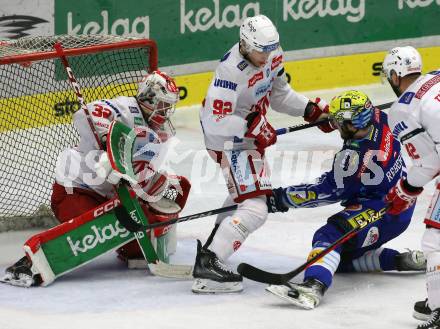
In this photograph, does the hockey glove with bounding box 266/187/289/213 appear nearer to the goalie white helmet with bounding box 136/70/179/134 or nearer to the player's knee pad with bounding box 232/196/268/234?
the player's knee pad with bounding box 232/196/268/234

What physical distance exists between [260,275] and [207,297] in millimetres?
244

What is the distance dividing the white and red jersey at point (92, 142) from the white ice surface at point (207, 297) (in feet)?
1.27

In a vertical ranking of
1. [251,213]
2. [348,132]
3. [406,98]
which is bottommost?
[251,213]

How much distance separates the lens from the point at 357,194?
17.4 ft

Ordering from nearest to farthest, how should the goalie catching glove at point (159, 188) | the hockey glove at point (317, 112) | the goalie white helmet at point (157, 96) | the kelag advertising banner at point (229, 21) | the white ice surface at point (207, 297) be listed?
the white ice surface at point (207, 297) → the goalie white helmet at point (157, 96) → the goalie catching glove at point (159, 188) → the hockey glove at point (317, 112) → the kelag advertising banner at point (229, 21)

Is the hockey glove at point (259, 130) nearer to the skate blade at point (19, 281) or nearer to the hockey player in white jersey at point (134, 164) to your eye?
the hockey player in white jersey at point (134, 164)

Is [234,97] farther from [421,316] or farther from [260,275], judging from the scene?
[421,316]

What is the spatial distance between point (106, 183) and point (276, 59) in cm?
97

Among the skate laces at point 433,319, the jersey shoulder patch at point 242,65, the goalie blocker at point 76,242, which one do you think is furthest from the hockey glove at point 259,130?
the skate laces at point 433,319

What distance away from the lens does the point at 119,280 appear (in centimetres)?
535

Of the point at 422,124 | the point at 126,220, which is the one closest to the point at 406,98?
the point at 422,124

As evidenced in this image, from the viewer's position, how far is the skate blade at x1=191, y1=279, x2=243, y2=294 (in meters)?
5.12

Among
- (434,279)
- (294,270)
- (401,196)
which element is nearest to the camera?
(434,279)

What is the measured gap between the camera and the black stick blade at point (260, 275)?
4988mm
